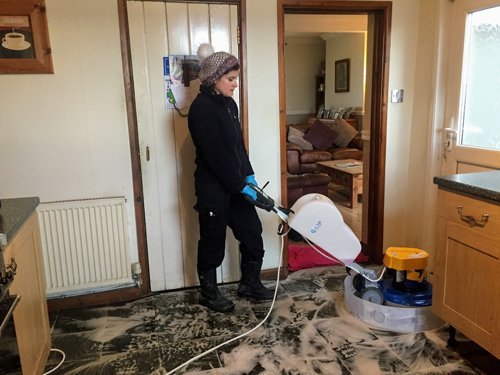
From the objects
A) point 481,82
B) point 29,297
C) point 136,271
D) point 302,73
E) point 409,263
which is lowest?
point 136,271

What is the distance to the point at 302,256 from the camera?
3.32 metres

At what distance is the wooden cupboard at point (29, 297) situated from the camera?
A: 1546 mm

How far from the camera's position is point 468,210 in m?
1.86

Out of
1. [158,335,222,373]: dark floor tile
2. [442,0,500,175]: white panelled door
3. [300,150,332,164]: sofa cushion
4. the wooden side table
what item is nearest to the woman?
[158,335,222,373]: dark floor tile

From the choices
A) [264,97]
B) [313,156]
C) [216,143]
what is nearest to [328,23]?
[313,156]

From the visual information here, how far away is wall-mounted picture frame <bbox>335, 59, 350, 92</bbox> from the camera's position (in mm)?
7531

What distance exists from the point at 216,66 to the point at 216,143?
1.35ft

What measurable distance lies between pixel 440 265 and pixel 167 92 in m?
1.80

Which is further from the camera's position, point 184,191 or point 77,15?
point 184,191

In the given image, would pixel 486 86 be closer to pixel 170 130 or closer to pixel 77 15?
pixel 170 130

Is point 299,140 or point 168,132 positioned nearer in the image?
point 168,132

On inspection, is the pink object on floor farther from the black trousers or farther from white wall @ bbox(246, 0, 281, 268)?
the black trousers

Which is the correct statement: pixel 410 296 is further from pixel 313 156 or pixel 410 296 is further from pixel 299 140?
pixel 299 140

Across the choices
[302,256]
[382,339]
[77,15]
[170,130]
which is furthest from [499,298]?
[77,15]
